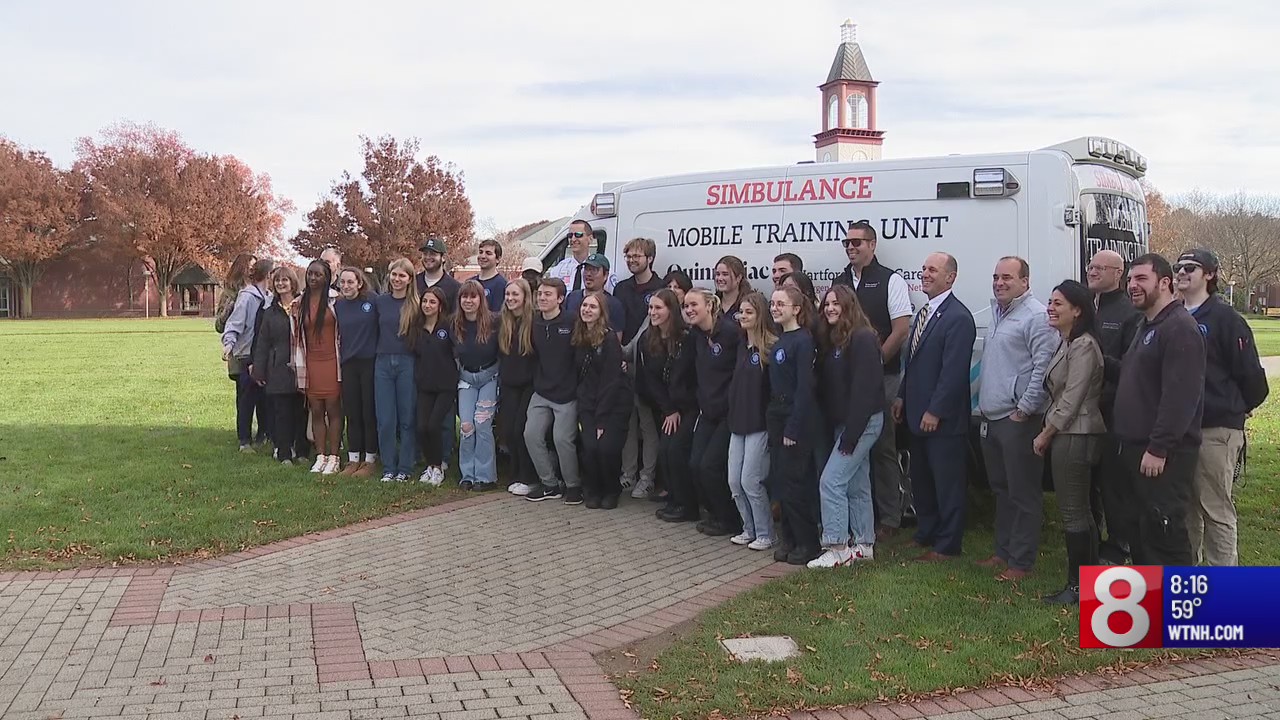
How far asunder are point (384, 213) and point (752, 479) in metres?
49.8

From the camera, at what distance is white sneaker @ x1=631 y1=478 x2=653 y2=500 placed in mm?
8430

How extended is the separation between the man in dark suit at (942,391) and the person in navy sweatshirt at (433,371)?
12.6ft

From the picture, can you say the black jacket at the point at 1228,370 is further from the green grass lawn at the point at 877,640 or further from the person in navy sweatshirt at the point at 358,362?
the person in navy sweatshirt at the point at 358,362

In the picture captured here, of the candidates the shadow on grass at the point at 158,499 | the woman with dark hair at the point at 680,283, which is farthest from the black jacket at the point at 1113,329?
the shadow on grass at the point at 158,499

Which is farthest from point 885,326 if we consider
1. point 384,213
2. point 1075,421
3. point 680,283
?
point 384,213

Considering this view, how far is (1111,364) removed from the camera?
5.79 metres

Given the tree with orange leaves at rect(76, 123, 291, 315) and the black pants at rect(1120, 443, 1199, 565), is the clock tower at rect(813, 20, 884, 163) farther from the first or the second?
the black pants at rect(1120, 443, 1199, 565)

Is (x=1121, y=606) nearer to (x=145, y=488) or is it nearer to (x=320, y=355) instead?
(x=320, y=355)

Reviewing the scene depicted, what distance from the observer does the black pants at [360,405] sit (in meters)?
8.95

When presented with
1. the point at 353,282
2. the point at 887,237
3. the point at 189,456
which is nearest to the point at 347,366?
the point at 353,282

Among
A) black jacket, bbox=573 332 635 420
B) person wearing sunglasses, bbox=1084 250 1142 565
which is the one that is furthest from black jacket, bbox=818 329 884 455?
A: black jacket, bbox=573 332 635 420

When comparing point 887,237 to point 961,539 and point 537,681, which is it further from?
point 537,681

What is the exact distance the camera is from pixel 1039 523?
20.2ft

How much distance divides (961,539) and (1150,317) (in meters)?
1.94
